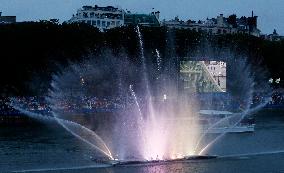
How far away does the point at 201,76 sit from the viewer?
81.4 metres

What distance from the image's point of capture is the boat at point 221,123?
2279 inches

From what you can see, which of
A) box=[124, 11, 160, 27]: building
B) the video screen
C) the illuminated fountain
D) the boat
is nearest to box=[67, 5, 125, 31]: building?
box=[124, 11, 160, 27]: building

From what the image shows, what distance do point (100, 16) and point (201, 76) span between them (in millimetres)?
86001

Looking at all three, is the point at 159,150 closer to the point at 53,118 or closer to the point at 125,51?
the point at 53,118

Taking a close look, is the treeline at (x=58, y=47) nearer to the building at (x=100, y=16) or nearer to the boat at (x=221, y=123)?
the boat at (x=221, y=123)

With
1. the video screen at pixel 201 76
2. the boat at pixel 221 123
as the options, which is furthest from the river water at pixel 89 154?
the video screen at pixel 201 76

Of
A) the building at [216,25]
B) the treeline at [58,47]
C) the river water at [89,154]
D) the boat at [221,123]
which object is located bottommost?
the river water at [89,154]

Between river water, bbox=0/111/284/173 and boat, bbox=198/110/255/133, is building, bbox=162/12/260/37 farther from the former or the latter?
river water, bbox=0/111/284/173

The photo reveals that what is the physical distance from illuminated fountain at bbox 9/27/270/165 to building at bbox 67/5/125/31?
62.5 metres

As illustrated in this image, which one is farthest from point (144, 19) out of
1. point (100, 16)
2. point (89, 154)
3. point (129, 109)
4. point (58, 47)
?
point (89, 154)

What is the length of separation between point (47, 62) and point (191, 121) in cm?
3049

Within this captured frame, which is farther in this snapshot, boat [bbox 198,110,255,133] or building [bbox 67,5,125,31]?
building [bbox 67,5,125,31]

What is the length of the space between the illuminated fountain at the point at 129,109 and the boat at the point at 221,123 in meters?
0.50

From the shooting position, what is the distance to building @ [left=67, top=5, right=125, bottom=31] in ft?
528
